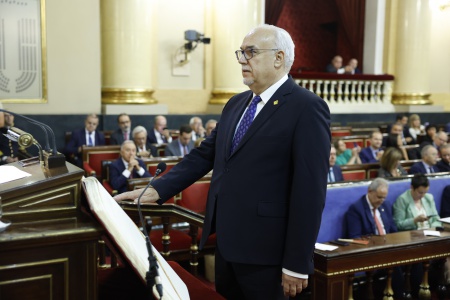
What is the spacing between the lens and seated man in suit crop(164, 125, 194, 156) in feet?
21.0

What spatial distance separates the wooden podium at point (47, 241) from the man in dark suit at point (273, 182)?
545mm

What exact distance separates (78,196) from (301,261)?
70cm

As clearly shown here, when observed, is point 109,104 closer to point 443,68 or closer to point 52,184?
point 52,184

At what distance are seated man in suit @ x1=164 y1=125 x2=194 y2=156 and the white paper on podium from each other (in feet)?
16.1

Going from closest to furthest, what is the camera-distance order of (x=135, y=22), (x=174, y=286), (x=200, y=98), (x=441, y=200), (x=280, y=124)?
(x=174, y=286), (x=280, y=124), (x=441, y=200), (x=135, y=22), (x=200, y=98)

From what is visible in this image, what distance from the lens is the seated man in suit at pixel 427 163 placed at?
19.1 ft

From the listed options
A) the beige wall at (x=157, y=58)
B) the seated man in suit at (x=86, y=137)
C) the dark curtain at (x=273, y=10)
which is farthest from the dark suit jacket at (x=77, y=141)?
the dark curtain at (x=273, y=10)

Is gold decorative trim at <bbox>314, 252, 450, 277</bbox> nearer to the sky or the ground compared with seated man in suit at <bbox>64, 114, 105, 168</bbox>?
nearer to the ground

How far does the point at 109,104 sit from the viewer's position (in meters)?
7.91

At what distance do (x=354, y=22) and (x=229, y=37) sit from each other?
397cm

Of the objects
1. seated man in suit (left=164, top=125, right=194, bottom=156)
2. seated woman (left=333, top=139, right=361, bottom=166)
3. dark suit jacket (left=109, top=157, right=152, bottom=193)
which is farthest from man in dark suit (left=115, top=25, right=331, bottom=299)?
seated woman (left=333, top=139, right=361, bottom=166)

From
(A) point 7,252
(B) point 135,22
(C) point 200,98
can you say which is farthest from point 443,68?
(A) point 7,252

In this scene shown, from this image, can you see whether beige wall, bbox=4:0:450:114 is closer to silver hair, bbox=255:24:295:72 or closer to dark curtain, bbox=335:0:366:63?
dark curtain, bbox=335:0:366:63

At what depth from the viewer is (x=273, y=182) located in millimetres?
1785
